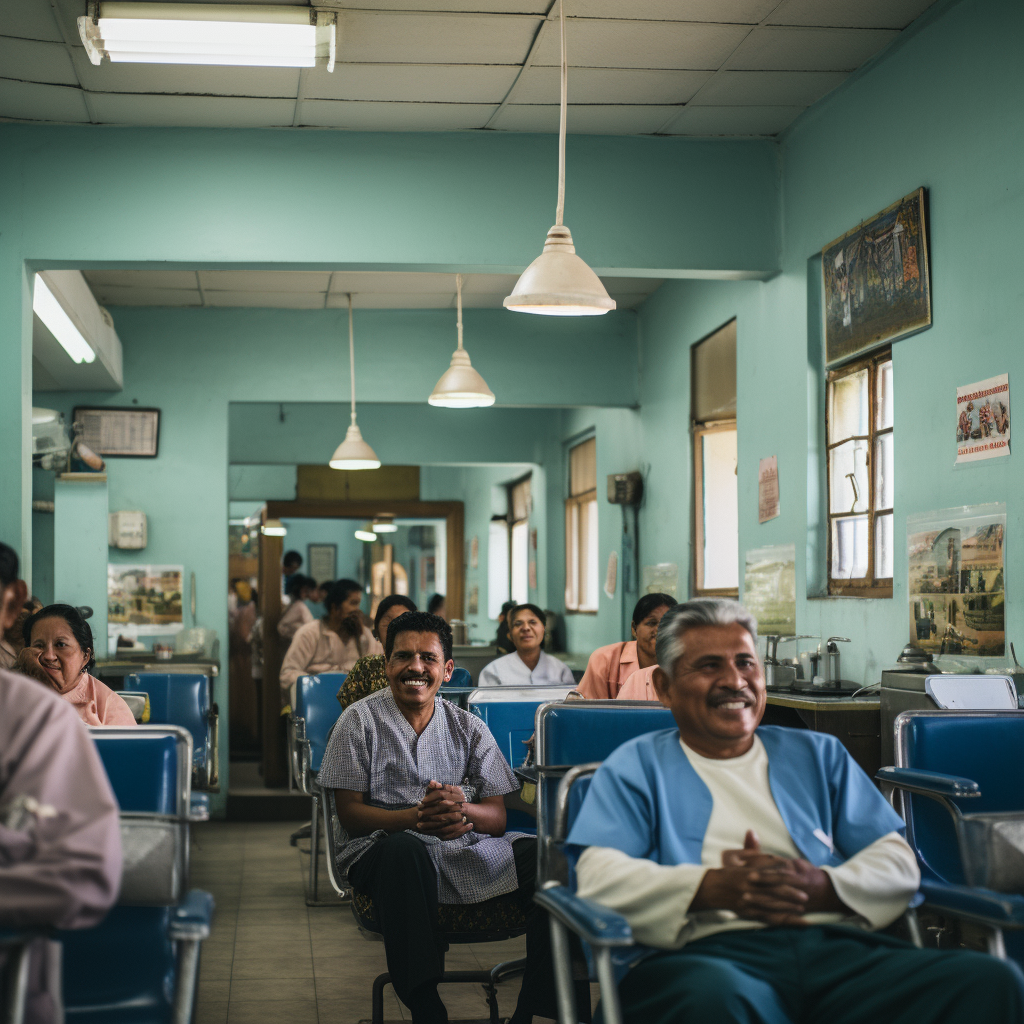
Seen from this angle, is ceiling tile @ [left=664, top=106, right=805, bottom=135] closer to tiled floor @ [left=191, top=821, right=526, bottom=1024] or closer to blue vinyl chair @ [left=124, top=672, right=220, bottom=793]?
blue vinyl chair @ [left=124, top=672, right=220, bottom=793]

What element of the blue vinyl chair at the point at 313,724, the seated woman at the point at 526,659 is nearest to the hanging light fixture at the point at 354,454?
the seated woman at the point at 526,659

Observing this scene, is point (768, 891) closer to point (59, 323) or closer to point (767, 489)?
point (767, 489)

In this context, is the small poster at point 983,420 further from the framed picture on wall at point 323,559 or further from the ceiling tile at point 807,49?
the framed picture on wall at point 323,559

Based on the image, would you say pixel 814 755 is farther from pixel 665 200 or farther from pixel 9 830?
pixel 665 200

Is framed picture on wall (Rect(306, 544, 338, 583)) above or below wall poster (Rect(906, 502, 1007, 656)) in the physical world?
above

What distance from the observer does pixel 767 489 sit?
591 centimetres

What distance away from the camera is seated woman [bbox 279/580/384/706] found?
7.42 metres

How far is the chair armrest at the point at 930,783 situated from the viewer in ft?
9.09

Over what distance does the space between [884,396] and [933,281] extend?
0.67m

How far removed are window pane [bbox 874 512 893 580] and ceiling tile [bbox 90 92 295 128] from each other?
3016 millimetres

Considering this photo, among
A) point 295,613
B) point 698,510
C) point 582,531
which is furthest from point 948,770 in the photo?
point 295,613

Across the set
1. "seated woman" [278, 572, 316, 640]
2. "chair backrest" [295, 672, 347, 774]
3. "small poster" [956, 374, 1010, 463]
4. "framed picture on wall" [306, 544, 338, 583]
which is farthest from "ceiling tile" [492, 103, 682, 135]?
"framed picture on wall" [306, 544, 338, 583]

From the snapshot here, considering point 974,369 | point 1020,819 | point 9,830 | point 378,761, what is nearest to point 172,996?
point 9,830

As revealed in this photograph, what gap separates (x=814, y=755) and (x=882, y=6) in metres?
3.07
